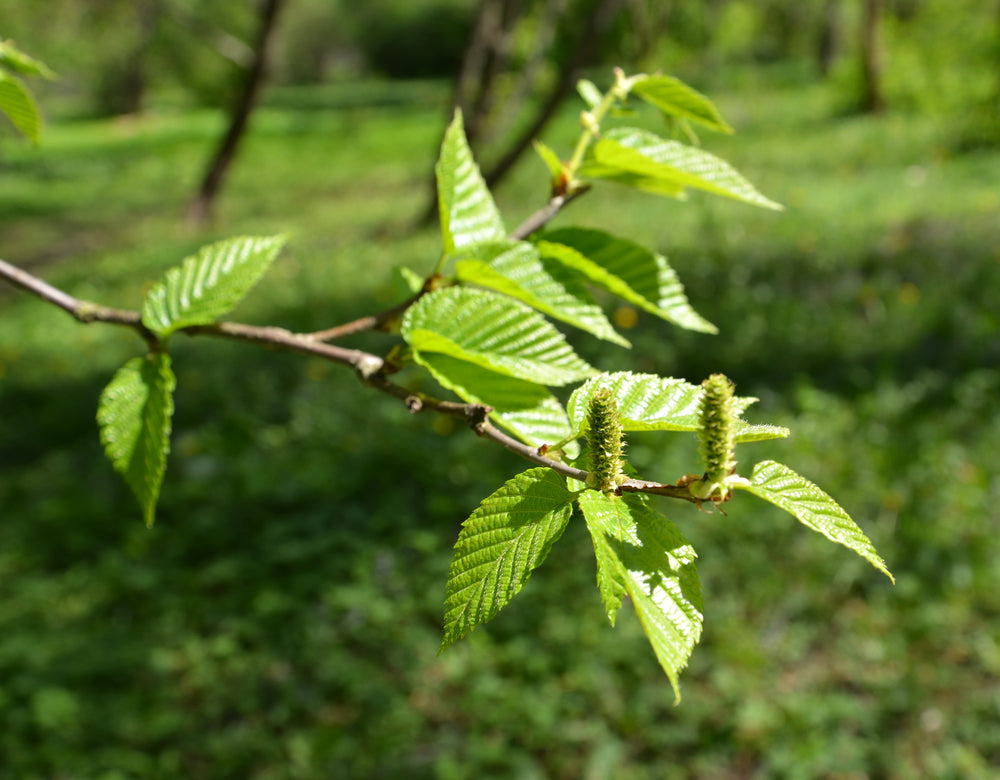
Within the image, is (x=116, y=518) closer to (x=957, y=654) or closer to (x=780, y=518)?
(x=780, y=518)

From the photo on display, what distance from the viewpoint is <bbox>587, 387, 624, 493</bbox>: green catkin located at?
427 mm

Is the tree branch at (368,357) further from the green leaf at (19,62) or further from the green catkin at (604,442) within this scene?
the green leaf at (19,62)

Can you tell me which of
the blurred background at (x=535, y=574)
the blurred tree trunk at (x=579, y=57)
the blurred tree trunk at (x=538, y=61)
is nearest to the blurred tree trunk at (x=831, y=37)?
the blurred background at (x=535, y=574)

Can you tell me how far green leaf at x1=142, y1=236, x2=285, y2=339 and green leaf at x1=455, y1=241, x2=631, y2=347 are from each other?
22 cm

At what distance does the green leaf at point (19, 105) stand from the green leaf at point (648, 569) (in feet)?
2.38

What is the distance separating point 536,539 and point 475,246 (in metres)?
0.32

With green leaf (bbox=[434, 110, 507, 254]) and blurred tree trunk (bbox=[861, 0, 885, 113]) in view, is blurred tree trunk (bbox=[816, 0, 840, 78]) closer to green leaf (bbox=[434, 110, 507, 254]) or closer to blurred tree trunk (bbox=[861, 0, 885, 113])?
blurred tree trunk (bbox=[861, 0, 885, 113])

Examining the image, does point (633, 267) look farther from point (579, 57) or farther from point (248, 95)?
point (248, 95)

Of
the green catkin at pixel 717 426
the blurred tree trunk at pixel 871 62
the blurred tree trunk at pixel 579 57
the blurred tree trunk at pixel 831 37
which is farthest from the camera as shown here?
the blurred tree trunk at pixel 831 37

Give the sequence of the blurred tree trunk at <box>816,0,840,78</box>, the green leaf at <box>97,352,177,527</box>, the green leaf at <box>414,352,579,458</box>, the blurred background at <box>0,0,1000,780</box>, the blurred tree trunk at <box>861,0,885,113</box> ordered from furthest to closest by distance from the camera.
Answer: the blurred tree trunk at <box>816,0,840,78</box>
the blurred tree trunk at <box>861,0,885,113</box>
the blurred background at <box>0,0,1000,780</box>
the green leaf at <box>97,352,177,527</box>
the green leaf at <box>414,352,579,458</box>

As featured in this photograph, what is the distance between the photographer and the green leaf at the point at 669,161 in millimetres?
668

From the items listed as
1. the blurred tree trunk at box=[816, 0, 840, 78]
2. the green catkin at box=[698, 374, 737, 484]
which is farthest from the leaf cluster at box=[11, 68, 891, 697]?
the blurred tree trunk at box=[816, 0, 840, 78]

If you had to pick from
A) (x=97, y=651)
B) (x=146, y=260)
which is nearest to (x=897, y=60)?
(x=146, y=260)

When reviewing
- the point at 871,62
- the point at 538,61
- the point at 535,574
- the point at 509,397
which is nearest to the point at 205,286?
the point at 509,397
